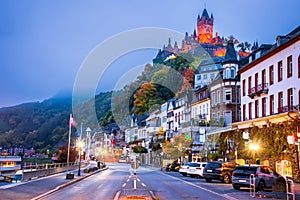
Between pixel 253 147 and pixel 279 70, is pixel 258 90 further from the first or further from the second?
pixel 253 147

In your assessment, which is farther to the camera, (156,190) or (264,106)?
(264,106)

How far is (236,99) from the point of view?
63.8 metres

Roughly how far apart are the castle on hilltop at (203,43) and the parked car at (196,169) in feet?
383

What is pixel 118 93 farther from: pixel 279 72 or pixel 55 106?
pixel 279 72

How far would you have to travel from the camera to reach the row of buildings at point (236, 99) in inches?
1535

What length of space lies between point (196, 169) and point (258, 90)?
11659 mm

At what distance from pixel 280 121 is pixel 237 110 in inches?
959

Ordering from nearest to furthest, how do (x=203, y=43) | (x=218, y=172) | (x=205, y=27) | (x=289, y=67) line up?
(x=218, y=172) < (x=289, y=67) < (x=203, y=43) < (x=205, y=27)

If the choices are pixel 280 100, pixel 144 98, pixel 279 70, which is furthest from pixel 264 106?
pixel 144 98

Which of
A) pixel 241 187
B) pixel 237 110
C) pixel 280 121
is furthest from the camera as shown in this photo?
pixel 237 110

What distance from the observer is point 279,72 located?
4119 centimetres

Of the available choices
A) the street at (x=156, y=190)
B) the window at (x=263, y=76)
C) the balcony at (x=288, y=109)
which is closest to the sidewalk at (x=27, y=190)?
the street at (x=156, y=190)

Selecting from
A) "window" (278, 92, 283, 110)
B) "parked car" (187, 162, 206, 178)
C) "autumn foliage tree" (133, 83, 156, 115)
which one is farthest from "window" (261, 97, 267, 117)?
"autumn foliage tree" (133, 83, 156, 115)


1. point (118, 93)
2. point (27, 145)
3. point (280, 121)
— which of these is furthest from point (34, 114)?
point (280, 121)
